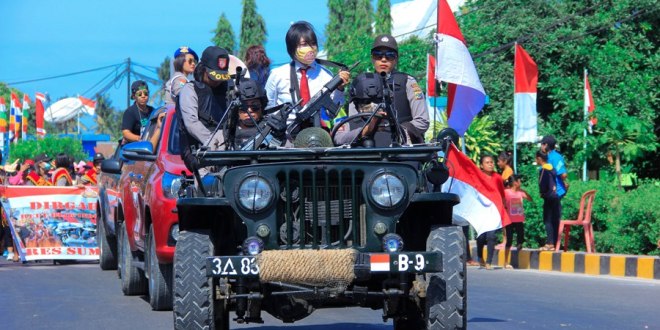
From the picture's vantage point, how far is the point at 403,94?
31.3 ft

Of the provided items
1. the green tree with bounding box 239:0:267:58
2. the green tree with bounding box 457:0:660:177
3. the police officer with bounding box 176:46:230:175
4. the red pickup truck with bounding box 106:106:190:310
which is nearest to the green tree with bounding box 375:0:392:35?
the green tree with bounding box 239:0:267:58

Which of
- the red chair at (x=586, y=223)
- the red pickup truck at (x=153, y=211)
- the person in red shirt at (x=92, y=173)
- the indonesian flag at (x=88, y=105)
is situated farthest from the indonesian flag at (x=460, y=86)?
the indonesian flag at (x=88, y=105)

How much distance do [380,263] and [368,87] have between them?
1.64 m

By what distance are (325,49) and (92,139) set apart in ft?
50.1

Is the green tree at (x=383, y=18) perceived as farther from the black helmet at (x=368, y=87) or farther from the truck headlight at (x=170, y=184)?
the black helmet at (x=368, y=87)

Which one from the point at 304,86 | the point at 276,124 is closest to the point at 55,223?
the point at 304,86

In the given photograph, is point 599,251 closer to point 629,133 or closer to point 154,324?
point 629,133

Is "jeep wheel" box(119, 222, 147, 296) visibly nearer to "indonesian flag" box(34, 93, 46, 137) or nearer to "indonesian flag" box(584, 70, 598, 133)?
"indonesian flag" box(584, 70, 598, 133)

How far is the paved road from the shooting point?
35.5 feet

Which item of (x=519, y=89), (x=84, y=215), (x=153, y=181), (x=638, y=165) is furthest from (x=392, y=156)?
(x=638, y=165)

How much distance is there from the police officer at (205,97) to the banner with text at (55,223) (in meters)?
8.61

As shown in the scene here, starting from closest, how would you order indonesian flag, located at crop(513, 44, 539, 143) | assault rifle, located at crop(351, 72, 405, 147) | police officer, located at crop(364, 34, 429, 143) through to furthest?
assault rifle, located at crop(351, 72, 405, 147)
police officer, located at crop(364, 34, 429, 143)
indonesian flag, located at crop(513, 44, 539, 143)

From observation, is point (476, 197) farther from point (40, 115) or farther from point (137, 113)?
point (40, 115)

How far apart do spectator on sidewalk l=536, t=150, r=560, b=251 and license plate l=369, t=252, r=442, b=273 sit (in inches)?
457
